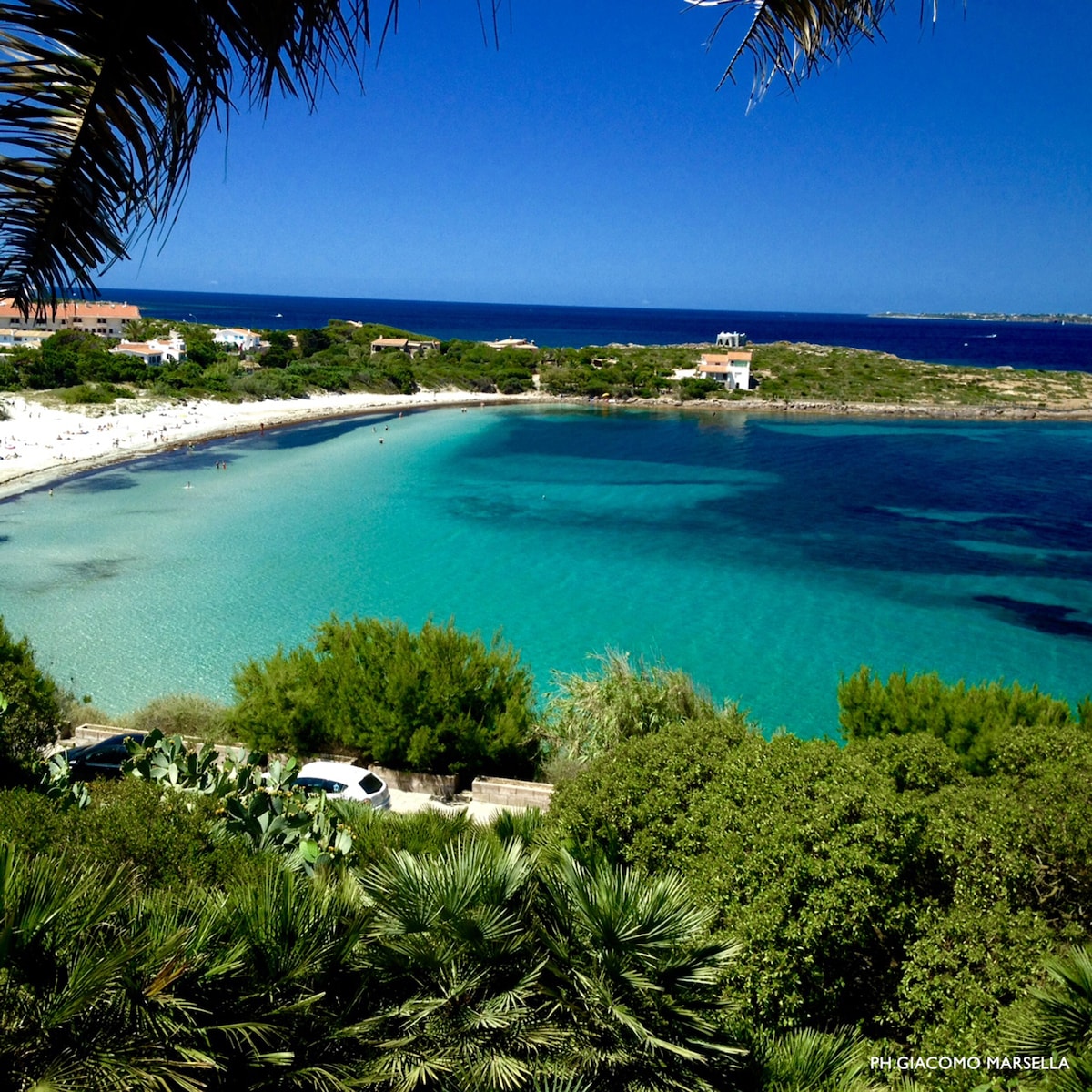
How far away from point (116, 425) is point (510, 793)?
149 ft

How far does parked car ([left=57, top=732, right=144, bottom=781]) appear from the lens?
12.4m

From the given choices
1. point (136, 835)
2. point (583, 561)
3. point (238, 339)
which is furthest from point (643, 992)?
point (238, 339)

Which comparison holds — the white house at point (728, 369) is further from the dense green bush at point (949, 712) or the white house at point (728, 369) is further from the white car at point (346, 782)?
the white car at point (346, 782)

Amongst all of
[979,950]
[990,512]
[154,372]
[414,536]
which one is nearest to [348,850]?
[979,950]

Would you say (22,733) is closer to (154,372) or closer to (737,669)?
(737,669)

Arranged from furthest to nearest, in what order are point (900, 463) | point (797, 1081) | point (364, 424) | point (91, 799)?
point (364, 424) → point (900, 463) → point (91, 799) → point (797, 1081)

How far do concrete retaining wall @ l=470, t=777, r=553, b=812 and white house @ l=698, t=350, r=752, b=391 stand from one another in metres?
67.0

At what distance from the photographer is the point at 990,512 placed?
128 ft

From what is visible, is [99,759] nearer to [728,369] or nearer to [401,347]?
[728,369]

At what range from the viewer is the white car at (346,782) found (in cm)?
1252

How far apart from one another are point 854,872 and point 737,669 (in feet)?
48.8

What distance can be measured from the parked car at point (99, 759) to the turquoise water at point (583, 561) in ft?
18.5

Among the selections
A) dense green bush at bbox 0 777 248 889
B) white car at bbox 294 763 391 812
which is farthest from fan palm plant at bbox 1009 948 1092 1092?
white car at bbox 294 763 391 812

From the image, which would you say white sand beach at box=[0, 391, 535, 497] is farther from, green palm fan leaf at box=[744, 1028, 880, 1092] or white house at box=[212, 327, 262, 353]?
green palm fan leaf at box=[744, 1028, 880, 1092]
